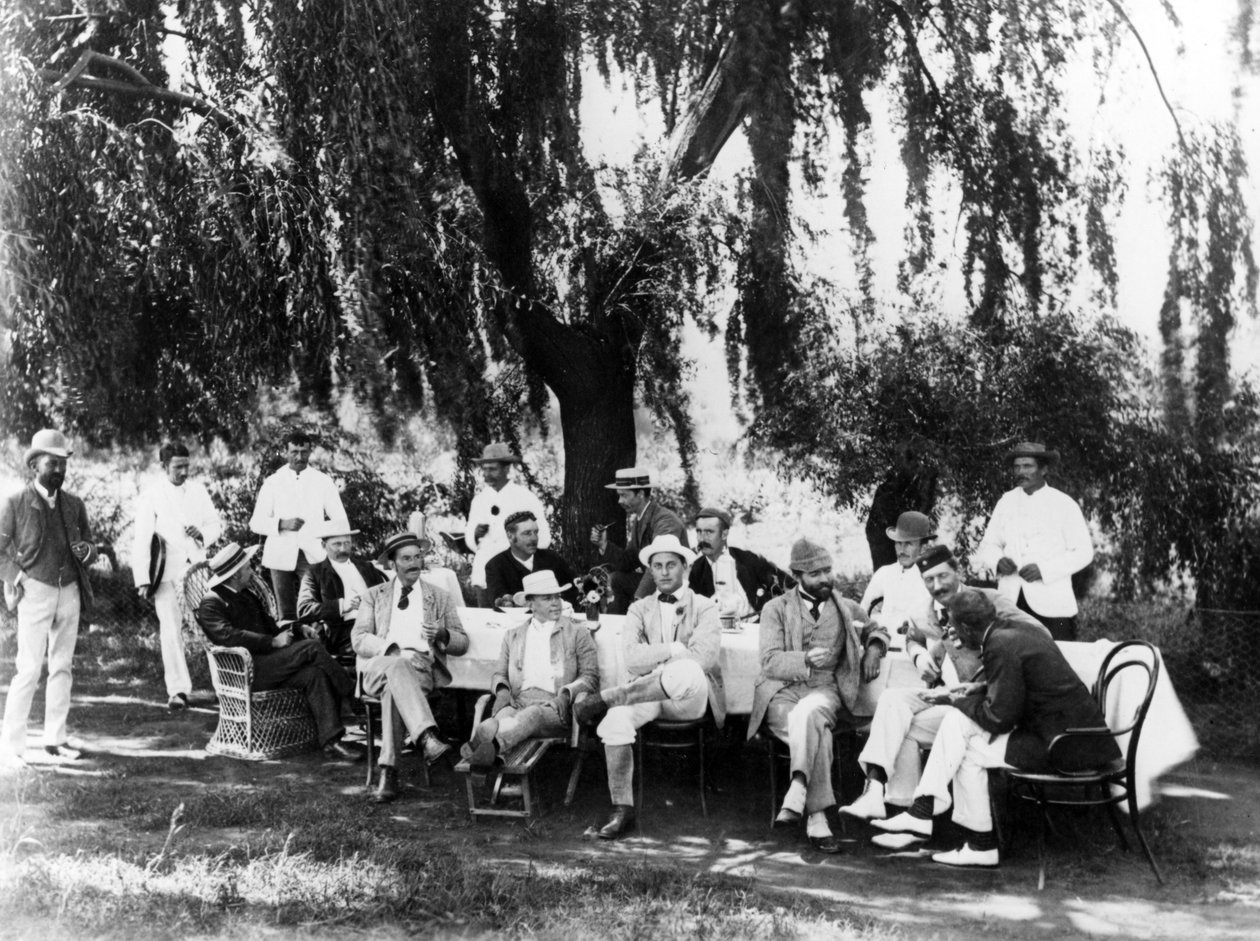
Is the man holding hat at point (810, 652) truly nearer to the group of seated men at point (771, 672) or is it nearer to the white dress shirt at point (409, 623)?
the group of seated men at point (771, 672)

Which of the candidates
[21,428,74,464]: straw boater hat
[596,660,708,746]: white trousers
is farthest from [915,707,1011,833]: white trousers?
[21,428,74,464]: straw boater hat

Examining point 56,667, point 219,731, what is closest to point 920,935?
point 219,731

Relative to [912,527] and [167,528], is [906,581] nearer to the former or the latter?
[912,527]

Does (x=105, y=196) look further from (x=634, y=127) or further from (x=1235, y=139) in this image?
(x=1235, y=139)

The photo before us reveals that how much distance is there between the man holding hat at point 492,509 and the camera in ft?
23.2

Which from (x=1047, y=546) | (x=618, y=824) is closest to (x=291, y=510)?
(x=618, y=824)

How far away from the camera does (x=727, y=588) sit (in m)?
5.71

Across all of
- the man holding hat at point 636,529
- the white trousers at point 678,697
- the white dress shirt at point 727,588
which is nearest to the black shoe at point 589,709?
the white trousers at point 678,697

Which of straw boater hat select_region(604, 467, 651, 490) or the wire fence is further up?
straw boater hat select_region(604, 467, 651, 490)

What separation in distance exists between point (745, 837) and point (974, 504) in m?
3.38

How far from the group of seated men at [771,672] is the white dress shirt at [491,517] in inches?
40.3

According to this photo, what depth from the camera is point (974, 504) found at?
723cm

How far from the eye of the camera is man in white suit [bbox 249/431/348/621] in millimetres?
7117

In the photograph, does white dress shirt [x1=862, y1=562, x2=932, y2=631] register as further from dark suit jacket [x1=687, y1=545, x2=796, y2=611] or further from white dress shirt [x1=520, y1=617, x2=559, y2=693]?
white dress shirt [x1=520, y1=617, x2=559, y2=693]
